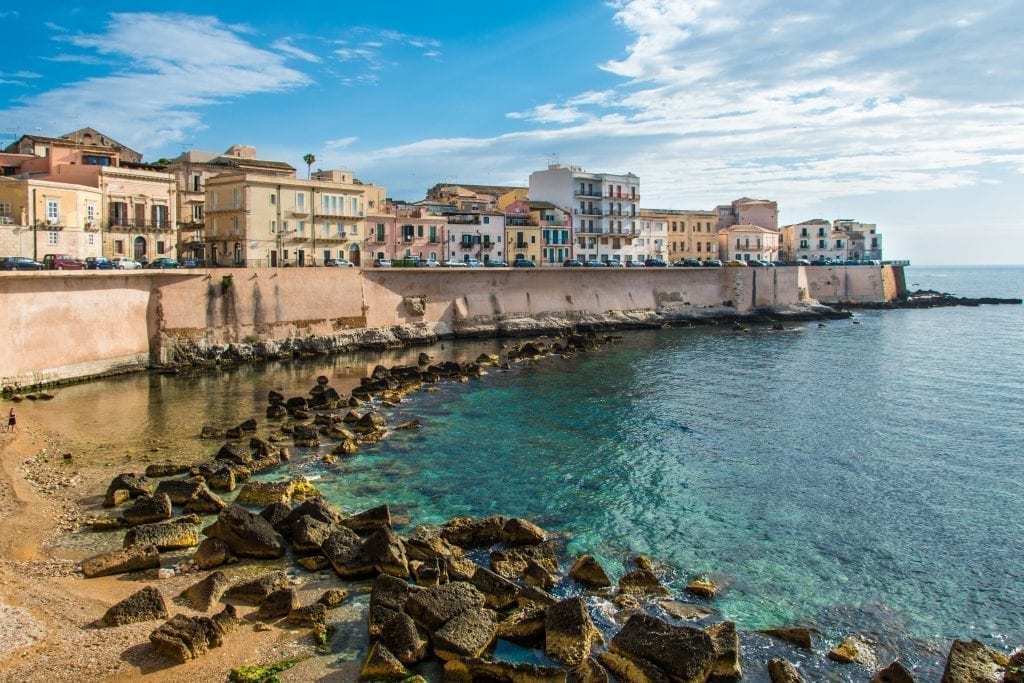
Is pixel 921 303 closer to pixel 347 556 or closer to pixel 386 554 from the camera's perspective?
pixel 386 554

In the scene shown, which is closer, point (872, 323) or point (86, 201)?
point (86, 201)

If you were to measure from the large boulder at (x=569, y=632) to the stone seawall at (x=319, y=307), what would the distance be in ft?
102

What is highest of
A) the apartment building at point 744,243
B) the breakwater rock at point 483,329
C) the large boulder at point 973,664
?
the apartment building at point 744,243

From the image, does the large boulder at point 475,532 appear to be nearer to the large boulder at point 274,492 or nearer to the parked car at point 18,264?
the large boulder at point 274,492

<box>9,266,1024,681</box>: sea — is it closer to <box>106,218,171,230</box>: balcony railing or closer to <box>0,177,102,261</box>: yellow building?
<box>0,177,102,261</box>: yellow building

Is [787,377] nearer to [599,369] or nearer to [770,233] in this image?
[599,369]

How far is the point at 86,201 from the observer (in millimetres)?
52062

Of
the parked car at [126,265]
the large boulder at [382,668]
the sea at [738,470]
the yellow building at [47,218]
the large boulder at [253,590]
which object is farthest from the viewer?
the yellow building at [47,218]

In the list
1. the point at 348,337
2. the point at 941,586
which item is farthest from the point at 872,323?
the point at 941,586

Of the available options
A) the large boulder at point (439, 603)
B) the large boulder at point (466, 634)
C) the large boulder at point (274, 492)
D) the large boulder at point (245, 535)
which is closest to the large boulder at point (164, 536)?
the large boulder at point (245, 535)

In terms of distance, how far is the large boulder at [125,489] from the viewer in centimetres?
2081

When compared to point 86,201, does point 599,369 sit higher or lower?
lower

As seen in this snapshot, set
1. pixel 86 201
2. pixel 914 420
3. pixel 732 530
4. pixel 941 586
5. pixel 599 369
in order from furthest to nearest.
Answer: pixel 86 201 < pixel 599 369 < pixel 914 420 < pixel 732 530 < pixel 941 586

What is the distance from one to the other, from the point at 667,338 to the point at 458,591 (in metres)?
51.0
